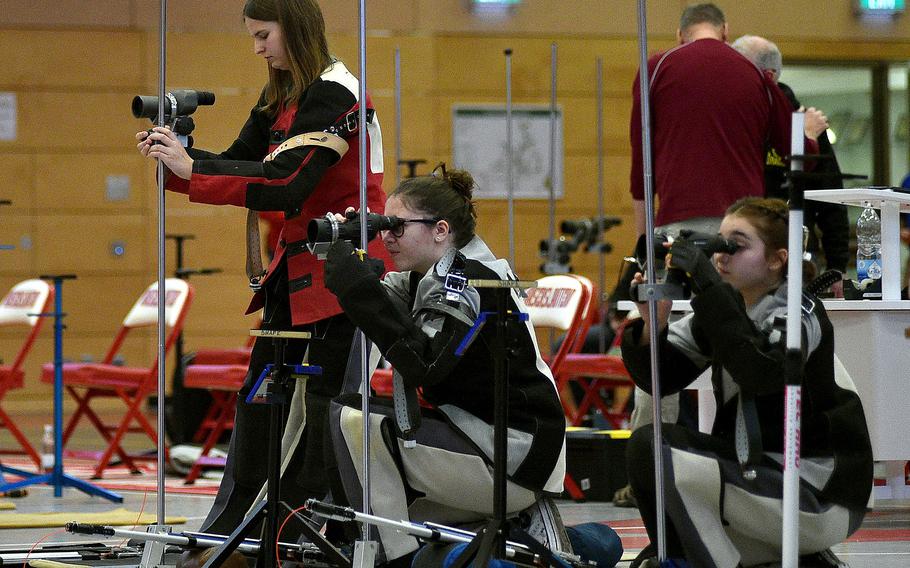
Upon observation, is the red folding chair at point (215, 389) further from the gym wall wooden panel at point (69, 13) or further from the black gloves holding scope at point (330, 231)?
the gym wall wooden panel at point (69, 13)

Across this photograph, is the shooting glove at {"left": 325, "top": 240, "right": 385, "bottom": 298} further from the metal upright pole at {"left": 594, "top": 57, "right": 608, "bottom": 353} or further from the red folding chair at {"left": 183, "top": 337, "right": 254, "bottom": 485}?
the metal upright pole at {"left": 594, "top": 57, "right": 608, "bottom": 353}

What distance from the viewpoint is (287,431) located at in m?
3.27

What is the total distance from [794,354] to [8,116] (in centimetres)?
756

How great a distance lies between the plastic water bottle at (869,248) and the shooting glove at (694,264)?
173cm

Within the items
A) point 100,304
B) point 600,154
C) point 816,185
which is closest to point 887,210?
point 816,185

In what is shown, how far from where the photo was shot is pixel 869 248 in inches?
177

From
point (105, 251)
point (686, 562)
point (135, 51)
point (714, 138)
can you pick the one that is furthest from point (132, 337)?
point (686, 562)

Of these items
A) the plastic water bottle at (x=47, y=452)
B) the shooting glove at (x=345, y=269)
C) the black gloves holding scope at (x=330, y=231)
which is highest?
the black gloves holding scope at (x=330, y=231)

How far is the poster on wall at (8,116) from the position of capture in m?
8.84

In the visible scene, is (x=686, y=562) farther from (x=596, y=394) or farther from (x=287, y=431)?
(x=596, y=394)

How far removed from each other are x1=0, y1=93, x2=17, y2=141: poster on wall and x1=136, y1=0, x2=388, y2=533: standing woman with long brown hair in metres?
6.05

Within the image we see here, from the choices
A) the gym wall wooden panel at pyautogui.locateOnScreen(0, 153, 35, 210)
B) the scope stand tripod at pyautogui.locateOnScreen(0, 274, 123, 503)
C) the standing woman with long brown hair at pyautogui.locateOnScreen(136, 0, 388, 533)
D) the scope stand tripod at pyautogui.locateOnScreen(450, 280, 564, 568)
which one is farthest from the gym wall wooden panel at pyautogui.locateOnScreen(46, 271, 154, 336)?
the scope stand tripod at pyautogui.locateOnScreen(450, 280, 564, 568)

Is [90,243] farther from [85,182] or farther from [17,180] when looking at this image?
[17,180]

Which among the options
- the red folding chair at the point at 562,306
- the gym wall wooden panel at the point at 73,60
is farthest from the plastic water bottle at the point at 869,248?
the gym wall wooden panel at the point at 73,60
